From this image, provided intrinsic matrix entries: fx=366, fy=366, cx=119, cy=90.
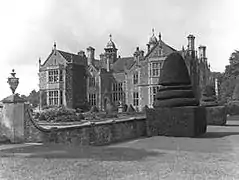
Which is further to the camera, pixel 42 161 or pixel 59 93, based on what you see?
pixel 59 93

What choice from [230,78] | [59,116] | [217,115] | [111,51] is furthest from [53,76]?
[230,78]

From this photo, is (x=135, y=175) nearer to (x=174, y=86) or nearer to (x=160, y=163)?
(x=160, y=163)

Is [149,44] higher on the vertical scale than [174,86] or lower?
higher

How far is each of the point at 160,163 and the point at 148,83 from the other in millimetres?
33489

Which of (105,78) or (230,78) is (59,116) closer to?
(105,78)

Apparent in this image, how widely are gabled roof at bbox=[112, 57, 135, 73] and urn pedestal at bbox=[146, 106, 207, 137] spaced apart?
2978cm

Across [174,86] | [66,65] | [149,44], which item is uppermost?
[149,44]

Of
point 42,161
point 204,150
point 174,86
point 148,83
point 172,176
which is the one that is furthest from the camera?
point 148,83

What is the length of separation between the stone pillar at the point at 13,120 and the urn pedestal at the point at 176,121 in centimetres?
677

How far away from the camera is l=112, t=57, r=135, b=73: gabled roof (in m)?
48.2

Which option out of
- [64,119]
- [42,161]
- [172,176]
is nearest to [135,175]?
[172,176]

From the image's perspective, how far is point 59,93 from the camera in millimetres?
44438

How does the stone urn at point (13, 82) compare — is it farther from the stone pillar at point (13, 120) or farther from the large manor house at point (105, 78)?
the large manor house at point (105, 78)

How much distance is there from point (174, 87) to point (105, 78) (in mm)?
30041
